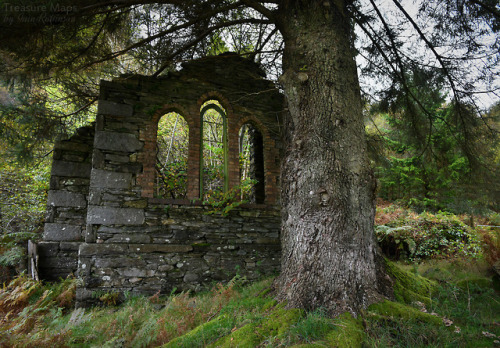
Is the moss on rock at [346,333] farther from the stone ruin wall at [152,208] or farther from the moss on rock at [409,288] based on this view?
the stone ruin wall at [152,208]

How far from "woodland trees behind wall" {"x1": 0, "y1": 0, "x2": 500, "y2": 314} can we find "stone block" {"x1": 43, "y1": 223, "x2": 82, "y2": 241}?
3.20 m

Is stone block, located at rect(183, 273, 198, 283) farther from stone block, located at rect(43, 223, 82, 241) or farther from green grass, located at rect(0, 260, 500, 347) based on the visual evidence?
stone block, located at rect(43, 223, 82, 241)

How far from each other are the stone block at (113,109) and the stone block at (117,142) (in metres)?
0.42

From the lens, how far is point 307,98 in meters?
3.35

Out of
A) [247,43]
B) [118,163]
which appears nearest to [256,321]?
[118,163]

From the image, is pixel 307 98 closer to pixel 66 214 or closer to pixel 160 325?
pixel 160 325

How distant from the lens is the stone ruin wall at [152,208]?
528cm

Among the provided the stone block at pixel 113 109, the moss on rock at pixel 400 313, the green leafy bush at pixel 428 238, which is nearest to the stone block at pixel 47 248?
the stone block at pixel 113 109

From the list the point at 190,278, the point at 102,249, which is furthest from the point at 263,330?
the point at 102,249

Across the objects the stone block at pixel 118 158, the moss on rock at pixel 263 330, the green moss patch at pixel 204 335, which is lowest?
the green moss patch at pixel 204 335

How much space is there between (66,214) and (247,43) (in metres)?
5.91

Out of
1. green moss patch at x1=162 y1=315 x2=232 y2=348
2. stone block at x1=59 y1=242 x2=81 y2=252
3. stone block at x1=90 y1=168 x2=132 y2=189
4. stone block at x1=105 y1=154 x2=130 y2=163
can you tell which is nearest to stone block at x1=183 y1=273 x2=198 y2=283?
stone block at x1=90 y1=168 x2=132 y2=189

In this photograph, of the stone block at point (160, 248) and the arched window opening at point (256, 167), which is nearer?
the stone block at point (160, 248)

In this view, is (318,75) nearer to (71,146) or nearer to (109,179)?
(109,179)
